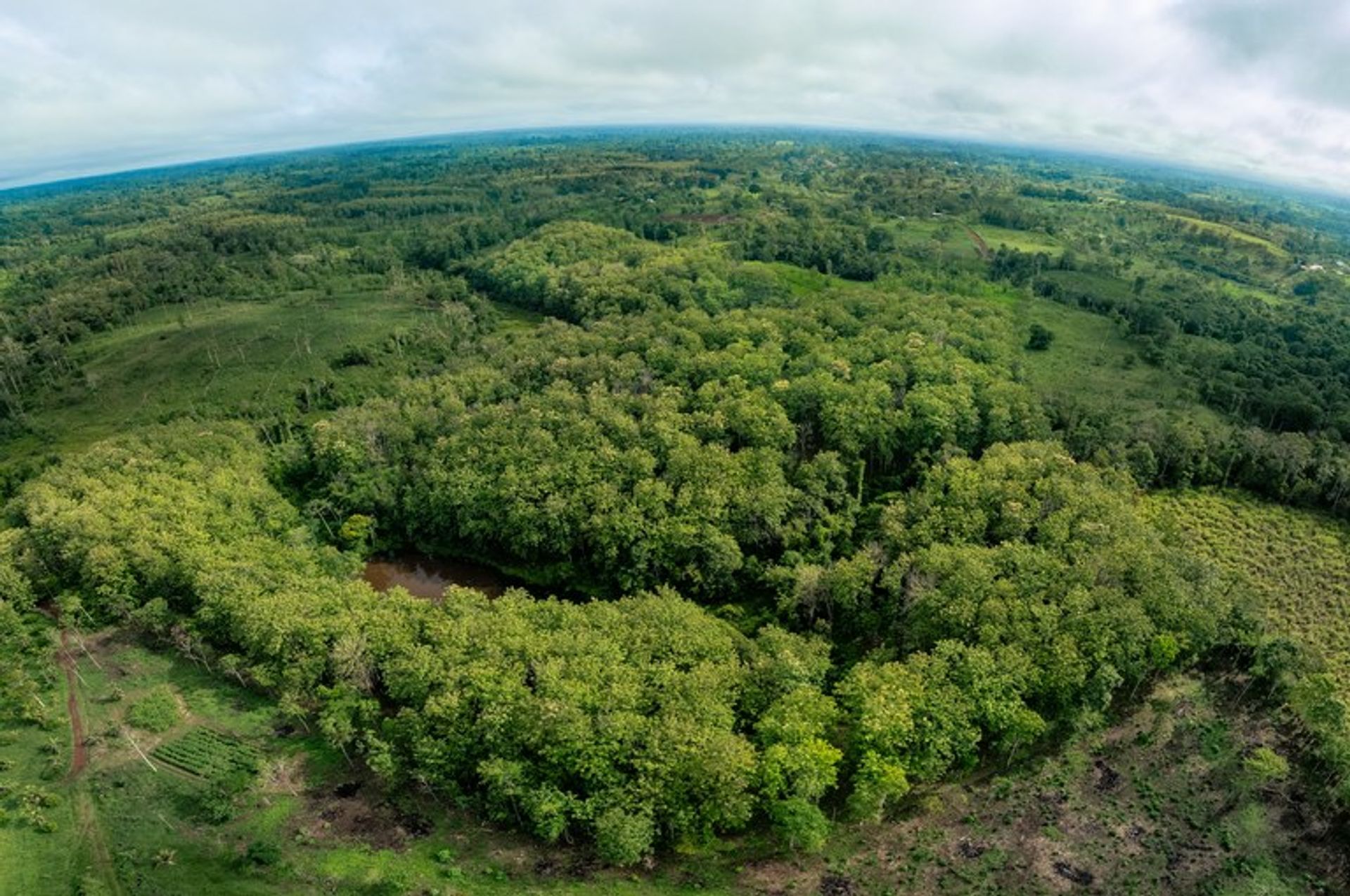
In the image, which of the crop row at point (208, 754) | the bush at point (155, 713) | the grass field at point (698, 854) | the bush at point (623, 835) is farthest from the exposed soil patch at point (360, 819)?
the bush at point (155, 713)

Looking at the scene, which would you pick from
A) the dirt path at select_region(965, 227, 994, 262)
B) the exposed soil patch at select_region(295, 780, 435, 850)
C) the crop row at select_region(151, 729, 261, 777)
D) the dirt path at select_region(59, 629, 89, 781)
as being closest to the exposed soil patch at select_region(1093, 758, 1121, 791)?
the exposed soil patch at select_region(295, 780, 435, 850)

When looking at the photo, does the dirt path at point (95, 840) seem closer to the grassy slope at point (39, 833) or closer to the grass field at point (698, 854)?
the grass field at point (698, 854)

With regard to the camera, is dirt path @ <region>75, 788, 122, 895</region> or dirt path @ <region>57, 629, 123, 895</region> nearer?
dirt path @ <region>75, 788, 122, 895</region>

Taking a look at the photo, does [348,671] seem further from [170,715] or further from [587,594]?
[587,594]

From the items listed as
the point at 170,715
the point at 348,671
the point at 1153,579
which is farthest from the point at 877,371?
the point at 170,715

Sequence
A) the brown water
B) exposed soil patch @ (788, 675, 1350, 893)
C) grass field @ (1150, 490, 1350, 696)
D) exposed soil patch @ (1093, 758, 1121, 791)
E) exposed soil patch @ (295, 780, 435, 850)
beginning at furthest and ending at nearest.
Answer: the brown water → grass field @ (1150, 490, 1350, 696) → exposed soil patch @ (1093, 758, 1121, 791) → exposed soil patch @ (295, 780, 435, 850) → exposed soil patch @ (788, 675, 1350, 893)

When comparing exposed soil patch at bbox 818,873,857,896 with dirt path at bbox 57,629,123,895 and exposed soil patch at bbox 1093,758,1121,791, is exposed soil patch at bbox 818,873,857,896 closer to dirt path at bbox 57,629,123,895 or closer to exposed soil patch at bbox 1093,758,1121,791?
exposed soil patch at bbox 1093,758,1121,791
